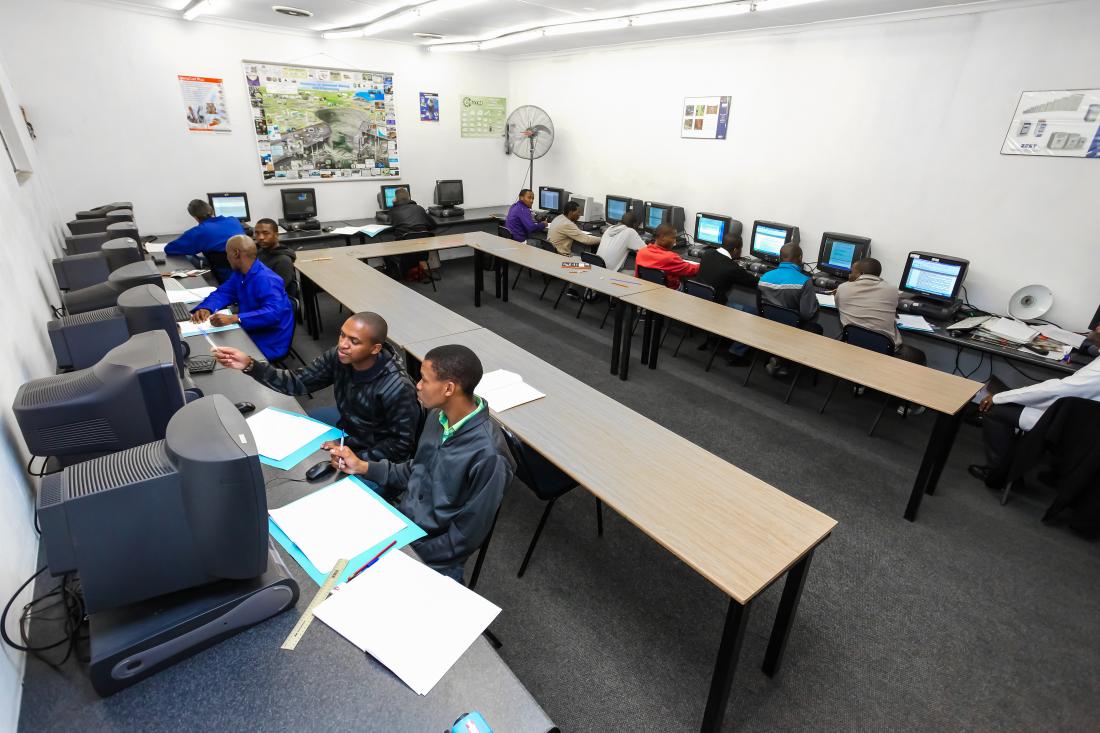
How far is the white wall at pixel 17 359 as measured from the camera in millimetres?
1173

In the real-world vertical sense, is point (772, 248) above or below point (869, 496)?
above

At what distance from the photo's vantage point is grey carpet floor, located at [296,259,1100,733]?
1938 millimetres

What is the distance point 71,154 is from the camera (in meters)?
5.14

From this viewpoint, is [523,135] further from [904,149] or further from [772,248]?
[904,149]

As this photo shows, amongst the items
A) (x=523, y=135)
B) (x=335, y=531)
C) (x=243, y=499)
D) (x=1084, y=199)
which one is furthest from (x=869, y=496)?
(x=523, y=135)

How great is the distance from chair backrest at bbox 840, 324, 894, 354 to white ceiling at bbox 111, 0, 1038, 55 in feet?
8.01

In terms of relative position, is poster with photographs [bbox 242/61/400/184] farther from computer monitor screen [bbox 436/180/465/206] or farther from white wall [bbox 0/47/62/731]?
white wall [bbox 0/47/62/731]

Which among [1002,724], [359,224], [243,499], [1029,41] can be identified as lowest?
[1002,724]

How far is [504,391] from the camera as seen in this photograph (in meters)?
2.58

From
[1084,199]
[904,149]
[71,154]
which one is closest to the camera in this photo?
[1084,199]

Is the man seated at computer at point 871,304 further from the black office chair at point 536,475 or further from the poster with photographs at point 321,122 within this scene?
the poster with photographs at point 321,122

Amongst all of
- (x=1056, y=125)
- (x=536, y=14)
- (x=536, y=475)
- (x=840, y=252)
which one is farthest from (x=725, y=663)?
(x=536, y=14)

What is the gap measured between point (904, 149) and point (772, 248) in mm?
1327

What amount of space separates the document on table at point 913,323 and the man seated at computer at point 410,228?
497 cm
